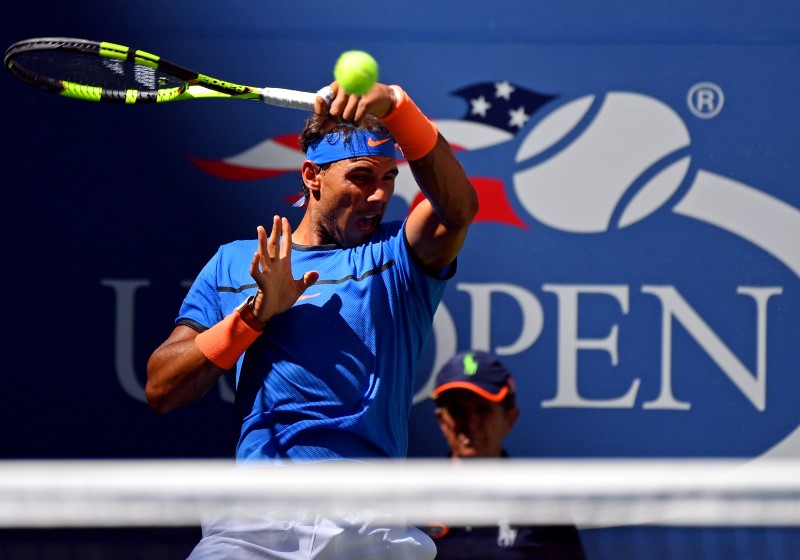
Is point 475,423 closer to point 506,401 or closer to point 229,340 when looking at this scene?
point 506,401

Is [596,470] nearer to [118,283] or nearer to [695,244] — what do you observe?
[695,244]

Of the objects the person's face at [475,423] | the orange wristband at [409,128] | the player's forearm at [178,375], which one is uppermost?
the orange wristband at [409,128]

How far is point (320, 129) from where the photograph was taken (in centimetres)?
276

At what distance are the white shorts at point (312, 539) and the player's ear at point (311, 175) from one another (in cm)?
73

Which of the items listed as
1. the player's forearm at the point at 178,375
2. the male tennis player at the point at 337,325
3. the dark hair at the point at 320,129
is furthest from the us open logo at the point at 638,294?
the player's forearm at the point at 178,375

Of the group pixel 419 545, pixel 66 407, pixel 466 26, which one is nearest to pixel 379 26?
pixel 466 26

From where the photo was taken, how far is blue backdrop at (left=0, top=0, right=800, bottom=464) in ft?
12.1

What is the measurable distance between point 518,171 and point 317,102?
4.97ft

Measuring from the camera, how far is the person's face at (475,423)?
3398 millimetres

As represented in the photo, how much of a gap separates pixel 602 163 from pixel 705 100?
1.14 feet

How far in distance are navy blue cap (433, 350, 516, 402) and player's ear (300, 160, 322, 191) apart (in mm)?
843

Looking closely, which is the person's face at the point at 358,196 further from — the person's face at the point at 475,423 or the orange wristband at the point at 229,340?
the person's face at the point at 475,423

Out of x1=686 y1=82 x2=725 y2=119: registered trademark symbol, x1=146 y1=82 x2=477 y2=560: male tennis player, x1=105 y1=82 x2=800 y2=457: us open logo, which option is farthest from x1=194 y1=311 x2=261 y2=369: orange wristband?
x1=686 y1=82 x2=725 y2=119: registered trademark symbol

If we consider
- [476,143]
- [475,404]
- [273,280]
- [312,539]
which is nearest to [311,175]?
[273,280]
